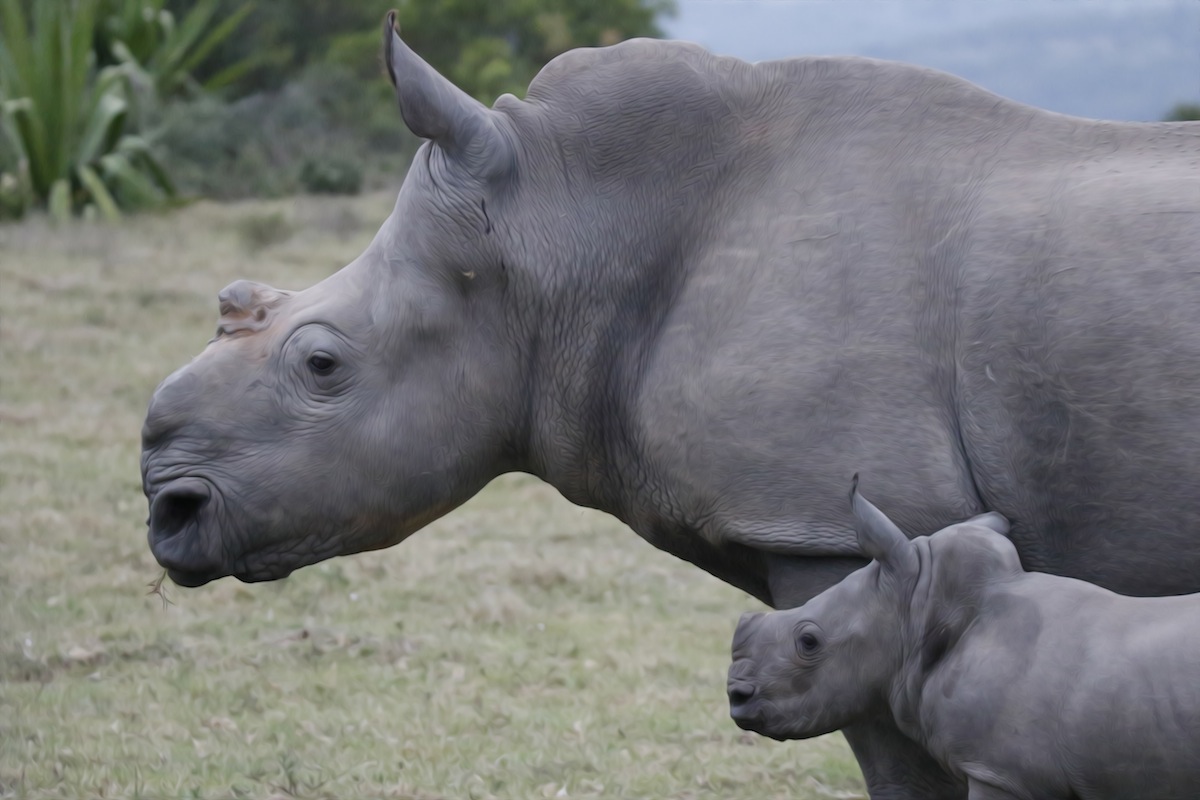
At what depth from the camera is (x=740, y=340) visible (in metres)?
3.35

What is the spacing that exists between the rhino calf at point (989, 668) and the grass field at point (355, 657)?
2.48 meters

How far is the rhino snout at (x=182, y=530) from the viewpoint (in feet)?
11.7

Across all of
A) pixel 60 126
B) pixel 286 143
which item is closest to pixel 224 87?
pixel 286 143

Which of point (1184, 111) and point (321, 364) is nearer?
point (321, 364)

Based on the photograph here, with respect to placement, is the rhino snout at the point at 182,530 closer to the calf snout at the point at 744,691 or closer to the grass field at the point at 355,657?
the calf snout at the point at 744,691

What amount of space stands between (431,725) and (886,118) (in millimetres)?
3849

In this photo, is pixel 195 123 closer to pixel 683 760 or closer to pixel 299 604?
pixel 299 604

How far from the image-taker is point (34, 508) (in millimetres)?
9852

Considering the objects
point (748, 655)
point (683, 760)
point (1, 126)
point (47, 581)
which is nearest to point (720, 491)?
point (748, 655)

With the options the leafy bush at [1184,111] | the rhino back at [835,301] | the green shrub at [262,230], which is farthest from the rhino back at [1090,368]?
the leafy bush at [1184,111]

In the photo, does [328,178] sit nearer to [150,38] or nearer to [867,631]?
[150,38]

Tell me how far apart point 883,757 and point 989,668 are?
1.45 ft

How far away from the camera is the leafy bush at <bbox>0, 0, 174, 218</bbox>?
18.0 m

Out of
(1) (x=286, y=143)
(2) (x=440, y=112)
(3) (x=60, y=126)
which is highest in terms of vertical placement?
(2) (x=440, y=112)
